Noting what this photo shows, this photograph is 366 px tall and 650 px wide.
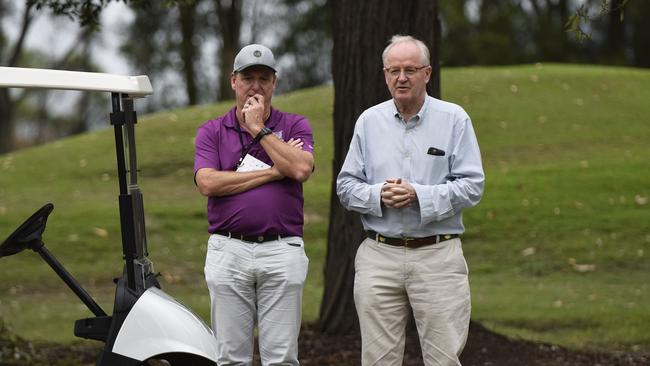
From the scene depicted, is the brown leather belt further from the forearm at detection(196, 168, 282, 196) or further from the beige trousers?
the forearm at detection(196, 168, 282, 196)

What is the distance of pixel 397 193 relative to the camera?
447cm

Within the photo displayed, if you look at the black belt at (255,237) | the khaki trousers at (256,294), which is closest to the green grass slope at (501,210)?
the khaki trousers at (256,294)

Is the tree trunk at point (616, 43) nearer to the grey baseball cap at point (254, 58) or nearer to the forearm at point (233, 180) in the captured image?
the grey baseball cap at point (254, 58)

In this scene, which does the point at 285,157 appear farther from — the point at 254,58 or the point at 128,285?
the point at 128,285

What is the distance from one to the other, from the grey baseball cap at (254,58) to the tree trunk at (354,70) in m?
2.49

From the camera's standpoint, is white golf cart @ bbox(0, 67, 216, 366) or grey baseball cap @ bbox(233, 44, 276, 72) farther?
grey baseball cap @ bbox(233, 44, 276, 72)

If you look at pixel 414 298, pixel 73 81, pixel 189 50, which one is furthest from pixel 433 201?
pixel 189 50

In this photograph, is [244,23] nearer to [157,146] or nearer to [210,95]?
[210,95]

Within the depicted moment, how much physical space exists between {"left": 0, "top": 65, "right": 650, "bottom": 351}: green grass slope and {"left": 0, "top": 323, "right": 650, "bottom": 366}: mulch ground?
1.87ft

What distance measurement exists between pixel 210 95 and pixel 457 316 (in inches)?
1269

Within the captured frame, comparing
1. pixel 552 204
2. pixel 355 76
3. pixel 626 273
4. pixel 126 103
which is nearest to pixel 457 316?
pixel 126 103

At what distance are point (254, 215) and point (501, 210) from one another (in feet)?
29.9

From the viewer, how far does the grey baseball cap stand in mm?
4617

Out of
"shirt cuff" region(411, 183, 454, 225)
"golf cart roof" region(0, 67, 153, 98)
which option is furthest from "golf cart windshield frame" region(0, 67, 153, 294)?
"shirt cuff" region(411, 183, 454, 225)
